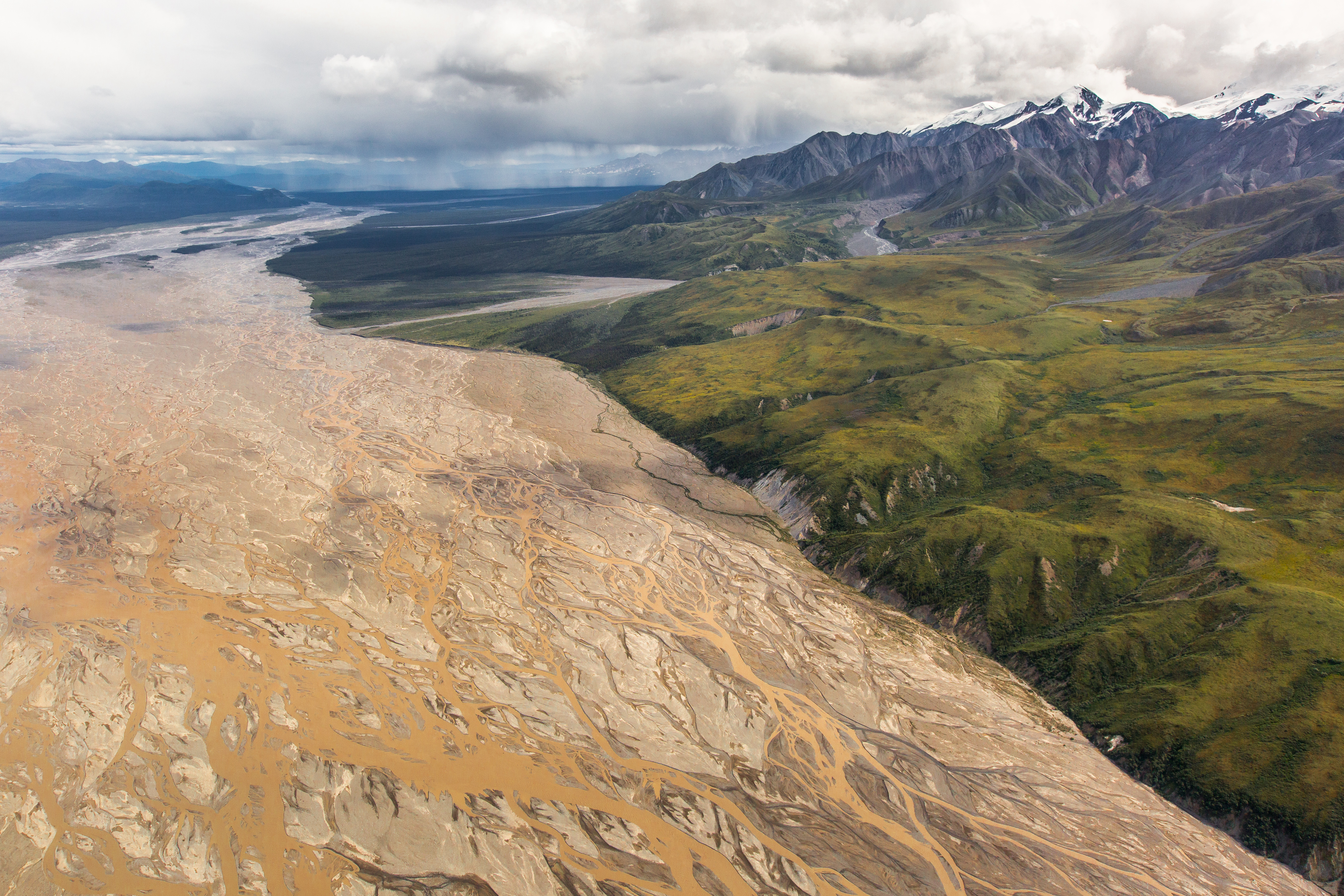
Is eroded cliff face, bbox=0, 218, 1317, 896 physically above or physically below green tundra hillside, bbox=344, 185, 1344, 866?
below

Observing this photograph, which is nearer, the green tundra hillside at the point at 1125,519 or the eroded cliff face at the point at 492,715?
the eroded cliff face at the point at 492,715

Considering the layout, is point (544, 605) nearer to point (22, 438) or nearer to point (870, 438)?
point (870, 438)

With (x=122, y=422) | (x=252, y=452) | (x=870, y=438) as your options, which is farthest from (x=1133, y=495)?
(x=122, y=422)

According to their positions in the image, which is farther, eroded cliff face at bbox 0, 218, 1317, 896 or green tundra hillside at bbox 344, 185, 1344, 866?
green tundra hillside at bbox 344, 185, 1344, 866

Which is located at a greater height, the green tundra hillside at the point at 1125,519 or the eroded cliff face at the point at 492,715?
the green tundra hillside at the point at 1125,519
